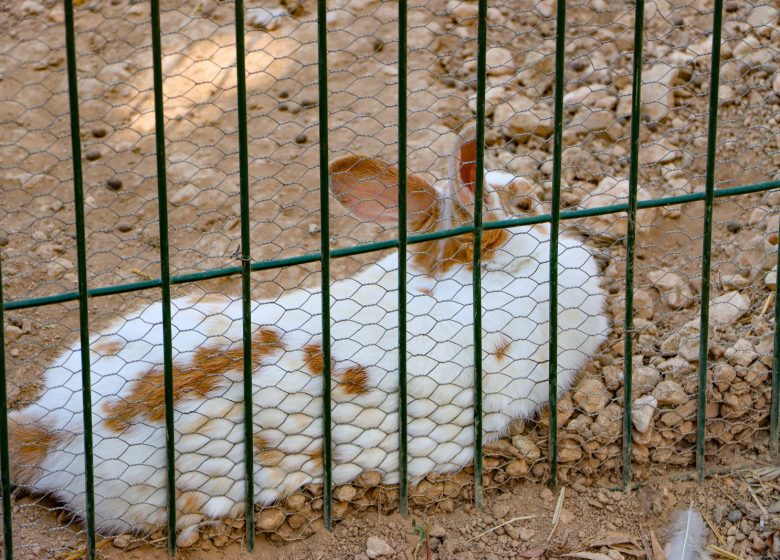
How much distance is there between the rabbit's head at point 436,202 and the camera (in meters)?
3.76

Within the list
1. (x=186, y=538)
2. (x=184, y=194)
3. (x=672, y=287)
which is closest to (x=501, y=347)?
(x=672, y=287)

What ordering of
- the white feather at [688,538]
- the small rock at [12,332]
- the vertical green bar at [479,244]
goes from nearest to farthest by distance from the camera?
the vertical green bar at [479,244] → the white feather at [688,538] → the small rock at [12,332]

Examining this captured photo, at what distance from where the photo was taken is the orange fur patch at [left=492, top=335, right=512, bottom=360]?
12.3 feet

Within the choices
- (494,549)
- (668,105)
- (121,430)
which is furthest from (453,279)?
(668,105)

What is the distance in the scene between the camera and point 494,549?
3.54 m

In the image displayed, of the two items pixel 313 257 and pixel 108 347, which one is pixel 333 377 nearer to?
pixel 313 257

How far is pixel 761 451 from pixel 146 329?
219cm

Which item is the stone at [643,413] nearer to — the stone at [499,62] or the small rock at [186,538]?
the small rock at [186,538]

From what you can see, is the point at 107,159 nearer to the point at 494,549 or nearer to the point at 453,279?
the point at 453,279

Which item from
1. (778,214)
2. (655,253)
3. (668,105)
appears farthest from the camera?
(668,105)

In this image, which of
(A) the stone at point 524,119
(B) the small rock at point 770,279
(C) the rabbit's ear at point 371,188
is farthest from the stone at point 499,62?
(B) the small rock at point 770,279

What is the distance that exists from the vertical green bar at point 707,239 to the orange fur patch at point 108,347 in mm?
1932

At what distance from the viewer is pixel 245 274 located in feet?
10.4

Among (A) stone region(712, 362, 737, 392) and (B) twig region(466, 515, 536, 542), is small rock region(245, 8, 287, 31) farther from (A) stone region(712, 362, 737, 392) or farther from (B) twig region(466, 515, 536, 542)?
(B) twig region(466, 515, 536, 542)
